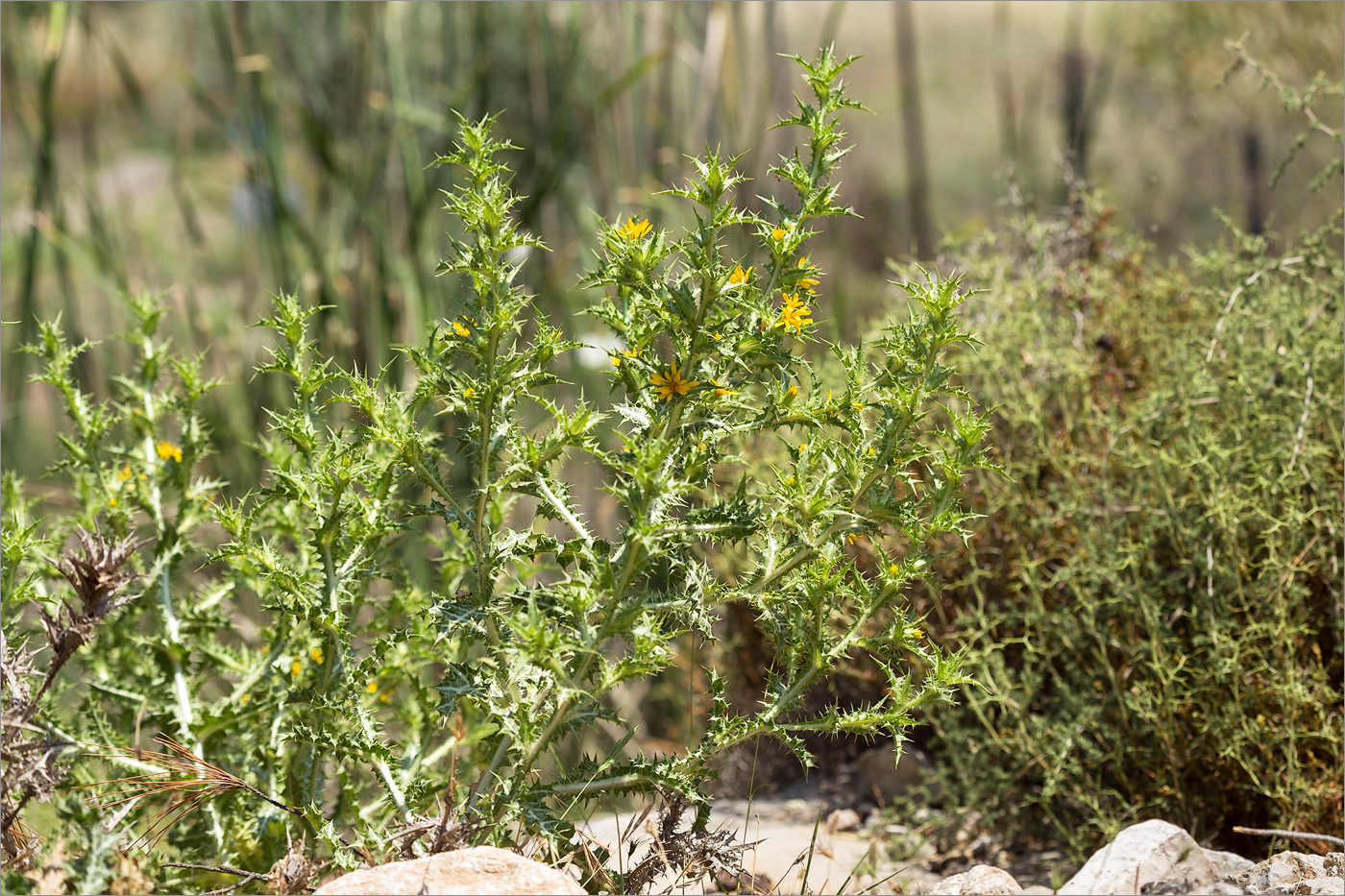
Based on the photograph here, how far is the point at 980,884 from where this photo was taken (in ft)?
5.64

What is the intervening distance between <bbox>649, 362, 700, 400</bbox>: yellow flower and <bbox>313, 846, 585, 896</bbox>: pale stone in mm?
674

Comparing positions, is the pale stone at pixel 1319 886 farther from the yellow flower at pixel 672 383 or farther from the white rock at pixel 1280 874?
the yellow flower at pixel 672 383

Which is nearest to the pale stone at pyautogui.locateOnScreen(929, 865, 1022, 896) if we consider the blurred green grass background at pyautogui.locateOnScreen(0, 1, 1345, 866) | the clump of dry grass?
the blurred green grass background at pyautogui.locateOnScreen(0, 1, 1345, 866)

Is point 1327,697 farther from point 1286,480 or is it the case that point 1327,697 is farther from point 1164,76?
point 1164,76

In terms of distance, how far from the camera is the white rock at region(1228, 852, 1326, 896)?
166cm

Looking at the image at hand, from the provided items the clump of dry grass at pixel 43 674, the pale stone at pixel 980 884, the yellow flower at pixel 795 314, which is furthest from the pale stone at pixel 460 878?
the yellow flower at pixel 795 314

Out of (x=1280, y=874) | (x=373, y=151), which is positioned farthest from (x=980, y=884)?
(x=373, y=151)

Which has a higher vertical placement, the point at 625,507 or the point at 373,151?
the point at 373,151

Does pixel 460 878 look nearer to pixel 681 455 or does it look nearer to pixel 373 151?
pixel 681 455

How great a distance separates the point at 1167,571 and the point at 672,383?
59.8 inches

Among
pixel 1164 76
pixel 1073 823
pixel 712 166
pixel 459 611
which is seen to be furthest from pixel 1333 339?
pixel 1164 76

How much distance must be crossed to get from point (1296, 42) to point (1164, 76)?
2477 millimetres

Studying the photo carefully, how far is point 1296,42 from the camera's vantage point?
24.7ft

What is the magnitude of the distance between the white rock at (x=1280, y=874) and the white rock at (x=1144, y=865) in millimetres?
59
